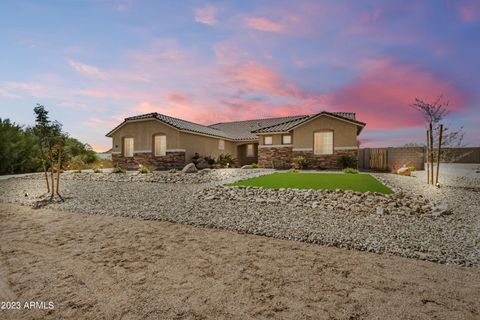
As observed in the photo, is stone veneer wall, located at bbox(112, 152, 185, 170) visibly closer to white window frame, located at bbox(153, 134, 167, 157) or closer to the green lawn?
white window frame, located at bbox(153, 134, 167, 157)

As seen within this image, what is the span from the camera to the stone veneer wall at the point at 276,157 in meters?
21.0

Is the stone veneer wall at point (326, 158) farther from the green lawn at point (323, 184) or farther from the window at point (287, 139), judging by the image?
the green lawn at point (323, 184)

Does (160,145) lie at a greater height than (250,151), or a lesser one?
greater

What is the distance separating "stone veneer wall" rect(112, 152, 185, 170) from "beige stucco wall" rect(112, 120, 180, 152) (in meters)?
0.57

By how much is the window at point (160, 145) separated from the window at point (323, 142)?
12.3 meters

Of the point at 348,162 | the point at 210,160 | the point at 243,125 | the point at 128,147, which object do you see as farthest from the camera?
the point at 243,125

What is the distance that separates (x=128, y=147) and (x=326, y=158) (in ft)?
55.8

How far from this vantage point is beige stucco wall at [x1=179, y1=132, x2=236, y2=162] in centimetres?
2162

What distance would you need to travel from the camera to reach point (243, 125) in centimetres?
3131

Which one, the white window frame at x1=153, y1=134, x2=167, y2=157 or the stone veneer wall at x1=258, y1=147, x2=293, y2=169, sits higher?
the white window frame at x1=153, y1=134, x2=167, y2=157

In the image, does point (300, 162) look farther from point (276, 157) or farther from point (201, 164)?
point (201, 164)

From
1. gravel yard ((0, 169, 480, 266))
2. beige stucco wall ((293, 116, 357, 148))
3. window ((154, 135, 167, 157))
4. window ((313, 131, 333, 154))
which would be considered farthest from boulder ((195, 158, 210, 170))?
gravel yard ((0, 169, 480, 266))

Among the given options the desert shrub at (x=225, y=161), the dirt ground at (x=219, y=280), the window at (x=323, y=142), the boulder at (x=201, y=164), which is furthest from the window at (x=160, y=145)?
the dirt ground at (x=219, y=280)

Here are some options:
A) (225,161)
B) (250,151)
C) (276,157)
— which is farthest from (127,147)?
(276,157)
